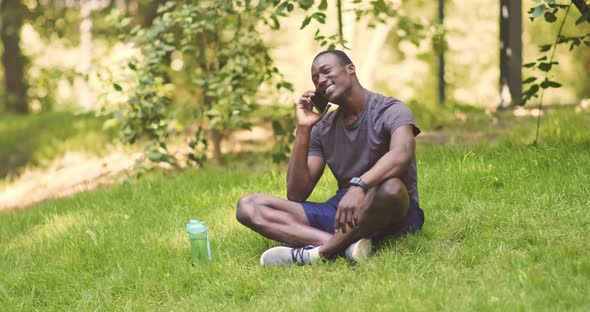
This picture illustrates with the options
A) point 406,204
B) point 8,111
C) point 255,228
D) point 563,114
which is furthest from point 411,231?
point 8,111

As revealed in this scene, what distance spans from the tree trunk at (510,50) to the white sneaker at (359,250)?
19.5ft

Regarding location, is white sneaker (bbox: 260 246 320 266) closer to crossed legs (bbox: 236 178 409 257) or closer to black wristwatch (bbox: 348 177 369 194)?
crossed legs (bbox: 236 178 409 257)

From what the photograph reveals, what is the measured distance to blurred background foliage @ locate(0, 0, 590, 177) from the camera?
7.70 metres

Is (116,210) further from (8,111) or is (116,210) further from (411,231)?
(8,111)

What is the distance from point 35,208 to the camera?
7.76 meters

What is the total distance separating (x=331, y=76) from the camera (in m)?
4.77

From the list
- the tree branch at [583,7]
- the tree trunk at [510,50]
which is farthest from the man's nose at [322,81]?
the tree trunk at [510,50]

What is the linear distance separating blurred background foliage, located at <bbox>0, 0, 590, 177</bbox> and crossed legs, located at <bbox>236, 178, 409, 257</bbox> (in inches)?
85.5

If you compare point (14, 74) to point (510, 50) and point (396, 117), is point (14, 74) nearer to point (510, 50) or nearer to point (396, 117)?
point (510, 50)

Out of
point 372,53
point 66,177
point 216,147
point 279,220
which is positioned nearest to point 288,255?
point 279,220

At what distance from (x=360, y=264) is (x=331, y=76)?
113 cm

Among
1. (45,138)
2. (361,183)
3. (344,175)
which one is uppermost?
(361,183)

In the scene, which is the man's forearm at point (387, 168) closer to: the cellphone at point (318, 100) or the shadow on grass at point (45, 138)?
the cellphone at point (318, 100)

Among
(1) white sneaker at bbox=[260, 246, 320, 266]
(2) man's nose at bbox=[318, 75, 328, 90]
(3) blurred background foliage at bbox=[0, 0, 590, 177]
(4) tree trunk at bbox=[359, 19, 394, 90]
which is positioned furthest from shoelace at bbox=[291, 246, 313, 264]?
(4) tree trunk at bbox=[359, 19, 394, 90]
